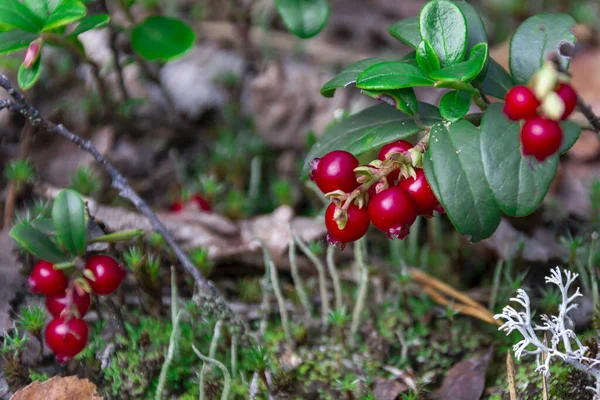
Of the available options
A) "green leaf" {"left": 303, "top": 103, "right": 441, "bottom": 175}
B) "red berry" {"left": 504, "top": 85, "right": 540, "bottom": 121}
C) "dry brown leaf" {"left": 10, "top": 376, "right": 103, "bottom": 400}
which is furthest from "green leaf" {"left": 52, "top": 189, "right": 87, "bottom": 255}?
"red berry" {"left": 504, "top": 85, "right": 540, "bottom": 121}

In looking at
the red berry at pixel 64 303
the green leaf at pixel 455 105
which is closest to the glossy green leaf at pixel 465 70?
the green leaf at pixel 455 105

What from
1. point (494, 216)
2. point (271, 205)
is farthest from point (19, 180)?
point (494, 216)

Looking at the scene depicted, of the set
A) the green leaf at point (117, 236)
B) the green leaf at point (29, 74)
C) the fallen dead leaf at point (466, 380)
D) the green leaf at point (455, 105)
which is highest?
the green leaf at point (29, 74)

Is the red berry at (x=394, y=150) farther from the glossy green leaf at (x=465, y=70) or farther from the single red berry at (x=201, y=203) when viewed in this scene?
the single red berry at (x=201, y=203)

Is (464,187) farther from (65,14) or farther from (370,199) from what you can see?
(65,14)

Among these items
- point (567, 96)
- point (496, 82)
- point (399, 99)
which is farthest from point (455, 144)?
point (496, 82)

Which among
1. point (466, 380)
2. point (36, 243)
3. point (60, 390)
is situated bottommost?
point (466, 380)
